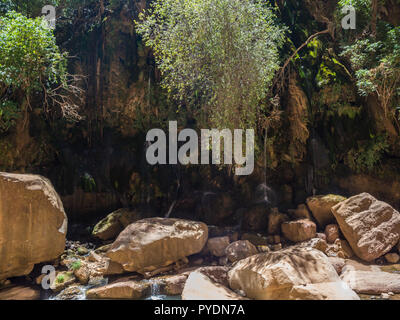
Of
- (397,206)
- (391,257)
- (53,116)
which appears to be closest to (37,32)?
(53,116)

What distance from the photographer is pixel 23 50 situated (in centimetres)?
620

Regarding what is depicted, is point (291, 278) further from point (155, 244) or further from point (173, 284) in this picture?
point (155, 244)

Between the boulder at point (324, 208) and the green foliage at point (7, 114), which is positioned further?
the green foliage at point (7, 114)

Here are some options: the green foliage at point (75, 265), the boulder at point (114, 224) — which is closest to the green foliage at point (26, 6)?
the boulder at point (114, 224)

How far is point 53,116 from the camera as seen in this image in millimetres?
8844

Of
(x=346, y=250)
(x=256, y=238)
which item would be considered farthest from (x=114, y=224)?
(x=346, y=250)

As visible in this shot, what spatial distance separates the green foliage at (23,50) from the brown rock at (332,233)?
7965 millimetres

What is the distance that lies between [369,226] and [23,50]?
878 centimetres

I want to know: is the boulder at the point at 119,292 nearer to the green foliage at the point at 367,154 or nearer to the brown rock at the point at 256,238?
the brown rock at the point at 256,238

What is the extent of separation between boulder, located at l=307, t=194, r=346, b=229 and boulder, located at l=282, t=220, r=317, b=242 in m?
0.47

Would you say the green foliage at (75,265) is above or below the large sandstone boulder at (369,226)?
below

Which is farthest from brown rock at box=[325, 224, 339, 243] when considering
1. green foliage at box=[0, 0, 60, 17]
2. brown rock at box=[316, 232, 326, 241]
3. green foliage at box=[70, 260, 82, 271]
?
green foliage at box=[0, 0, 60, 17]

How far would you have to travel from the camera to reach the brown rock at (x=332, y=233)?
243 inches

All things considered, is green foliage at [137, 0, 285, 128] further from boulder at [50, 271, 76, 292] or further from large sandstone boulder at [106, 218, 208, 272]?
boulder at [50, 271, 76, 292]
